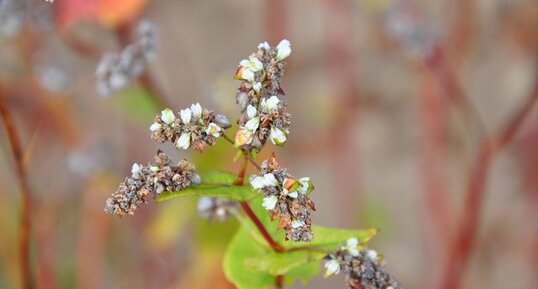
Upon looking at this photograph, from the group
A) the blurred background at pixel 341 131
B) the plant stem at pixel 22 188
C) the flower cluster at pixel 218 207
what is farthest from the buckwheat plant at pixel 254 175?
the blurred background at pixel 341 131

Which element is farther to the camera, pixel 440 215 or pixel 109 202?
pixel 440 215

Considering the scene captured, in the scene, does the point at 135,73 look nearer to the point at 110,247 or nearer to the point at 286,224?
the point at 286,224

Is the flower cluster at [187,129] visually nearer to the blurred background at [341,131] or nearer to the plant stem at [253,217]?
the plant stem at [253,217]

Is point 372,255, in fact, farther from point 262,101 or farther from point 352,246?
point 262,101

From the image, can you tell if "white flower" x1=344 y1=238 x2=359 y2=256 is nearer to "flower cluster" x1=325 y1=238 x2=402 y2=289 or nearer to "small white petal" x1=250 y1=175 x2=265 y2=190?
"flower cluster" x1=325 y1=238 x2=402 y2=289

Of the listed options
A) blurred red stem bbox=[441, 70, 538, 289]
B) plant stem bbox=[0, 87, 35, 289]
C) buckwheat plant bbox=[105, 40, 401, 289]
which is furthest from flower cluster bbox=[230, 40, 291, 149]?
blurred red stem bbox=[441, 70, 538, 289]

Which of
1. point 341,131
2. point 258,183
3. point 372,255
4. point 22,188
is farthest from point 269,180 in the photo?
point 341,131

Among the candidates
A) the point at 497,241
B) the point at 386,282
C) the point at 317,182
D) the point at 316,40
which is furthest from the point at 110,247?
the point at 386,282
